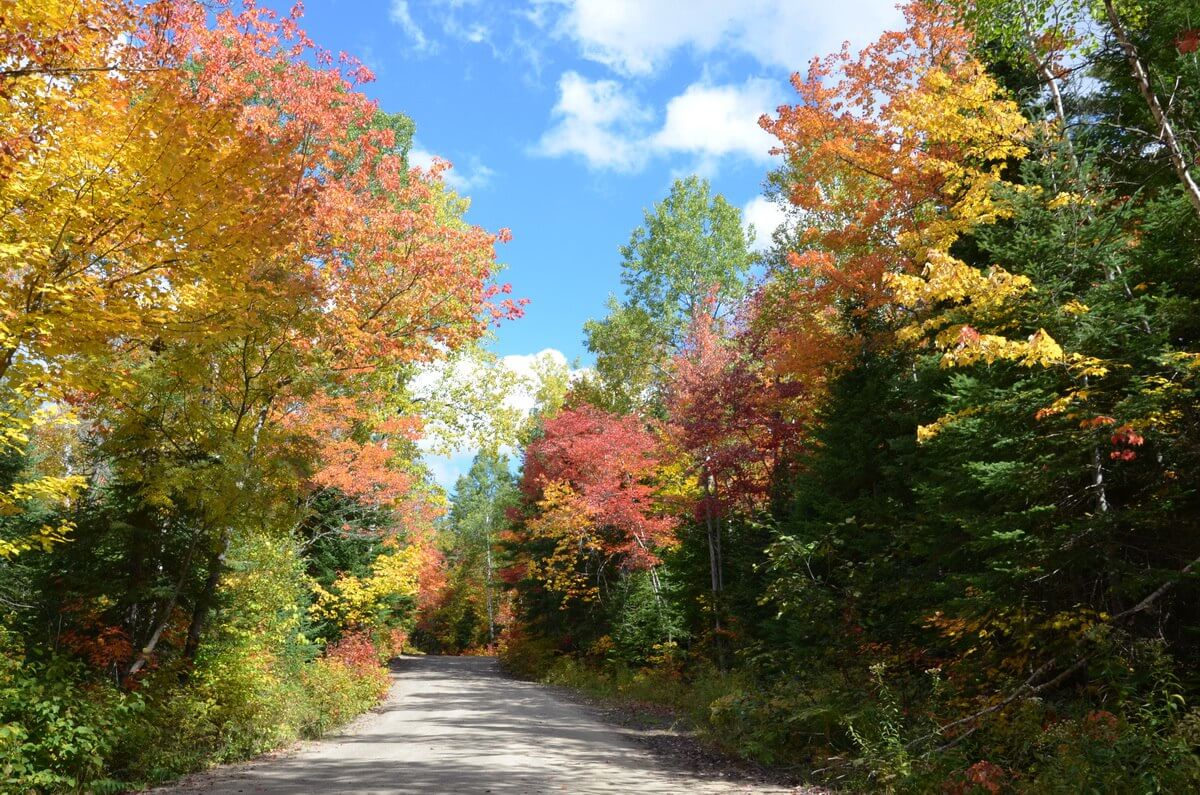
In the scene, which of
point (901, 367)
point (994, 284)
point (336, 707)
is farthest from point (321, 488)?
point (994, 284)

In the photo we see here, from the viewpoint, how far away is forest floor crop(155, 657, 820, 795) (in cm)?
785

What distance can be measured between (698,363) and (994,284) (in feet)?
42.3

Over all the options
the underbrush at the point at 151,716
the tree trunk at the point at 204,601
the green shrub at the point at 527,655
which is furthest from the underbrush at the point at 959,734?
the green shrub at the point at 527,655

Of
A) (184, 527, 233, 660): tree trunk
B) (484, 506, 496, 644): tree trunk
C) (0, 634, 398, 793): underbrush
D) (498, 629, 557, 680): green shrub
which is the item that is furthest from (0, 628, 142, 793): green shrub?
(484, 506, 496, 644): tree trunk

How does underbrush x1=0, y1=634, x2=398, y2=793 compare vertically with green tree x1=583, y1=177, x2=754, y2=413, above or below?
below

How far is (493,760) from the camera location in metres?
9.44

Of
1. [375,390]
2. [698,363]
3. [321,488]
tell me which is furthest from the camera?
[698,363]

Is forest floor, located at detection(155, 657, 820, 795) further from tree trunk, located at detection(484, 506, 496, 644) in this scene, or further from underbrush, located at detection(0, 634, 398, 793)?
tree trunk, located at detection(484, 506, 496, 644)

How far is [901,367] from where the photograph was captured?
503 inches

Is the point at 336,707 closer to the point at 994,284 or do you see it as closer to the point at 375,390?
the point at 375,390

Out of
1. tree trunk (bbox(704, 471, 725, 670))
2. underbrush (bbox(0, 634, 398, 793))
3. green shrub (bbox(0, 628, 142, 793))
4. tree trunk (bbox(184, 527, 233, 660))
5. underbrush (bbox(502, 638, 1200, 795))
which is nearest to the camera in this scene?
underbrush (bbox(502, 638, 1200, 795))

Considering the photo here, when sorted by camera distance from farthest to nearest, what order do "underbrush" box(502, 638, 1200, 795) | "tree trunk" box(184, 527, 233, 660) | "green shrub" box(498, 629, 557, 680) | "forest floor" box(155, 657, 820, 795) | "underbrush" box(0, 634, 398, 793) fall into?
1. "green shrub" box(498, 629, 557, 680)
2. "tree trunk" box(184, 527, 233, 660)
3. "forest floor" box(155, 657, 820, 795)
4. "underbrush" box(0, 634, 398, 793)
5. "underbrush" box(502, 638, 1200, 795)

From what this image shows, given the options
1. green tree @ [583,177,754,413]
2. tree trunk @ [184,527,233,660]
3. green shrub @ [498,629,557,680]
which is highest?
green tree @ [583,177,754,413]

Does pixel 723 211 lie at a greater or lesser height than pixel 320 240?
greater
